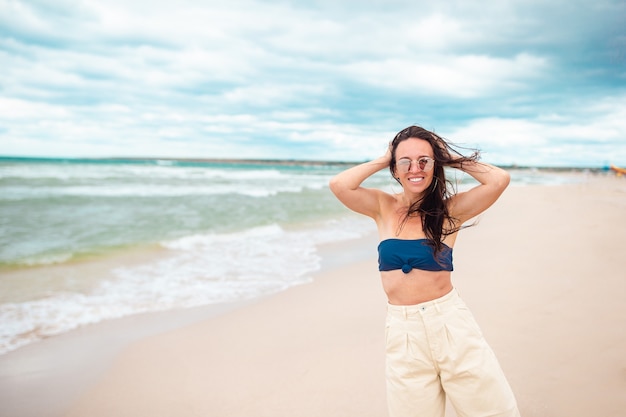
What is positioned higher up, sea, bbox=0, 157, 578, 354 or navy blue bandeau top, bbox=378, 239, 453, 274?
navy blue bandeau top, bbox=378, 239, 453, 274

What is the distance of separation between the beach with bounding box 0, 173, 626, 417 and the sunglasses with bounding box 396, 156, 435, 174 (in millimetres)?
1976

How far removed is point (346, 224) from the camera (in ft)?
45.7

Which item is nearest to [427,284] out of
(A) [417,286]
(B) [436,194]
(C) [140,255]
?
(A) [417,286]

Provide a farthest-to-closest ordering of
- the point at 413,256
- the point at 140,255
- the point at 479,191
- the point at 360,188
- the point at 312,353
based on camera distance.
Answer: the point at 140,255 → the point at 312,353 → the point at 360,188 → the point at 479,191 → the point at 413,256

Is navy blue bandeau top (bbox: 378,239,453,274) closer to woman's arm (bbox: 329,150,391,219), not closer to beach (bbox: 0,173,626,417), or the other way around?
woman's arm (bbox: 329,150,391,219)

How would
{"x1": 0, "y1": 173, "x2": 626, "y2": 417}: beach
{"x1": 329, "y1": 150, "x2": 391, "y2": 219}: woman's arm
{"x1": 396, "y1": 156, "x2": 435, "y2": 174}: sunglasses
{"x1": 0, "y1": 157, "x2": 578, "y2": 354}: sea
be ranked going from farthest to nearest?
{"x1": 0, "y1": 157, "x2": 578, "y2": 354}: sea < {"x1": 0, "y1": 173, "x2": 626, "y2": 417}: beach < {"x1": 329, "y1": 150, "x2": 391, "y2": 219}: woman's arm < {"x1": 396, "y1": 156, "x2": 435, "y2": 174}: sunglasses

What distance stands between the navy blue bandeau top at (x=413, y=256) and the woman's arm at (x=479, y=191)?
10.8 inches

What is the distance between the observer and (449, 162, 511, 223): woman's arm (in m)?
2.48

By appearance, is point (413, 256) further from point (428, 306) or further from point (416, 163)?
point (416, 163)

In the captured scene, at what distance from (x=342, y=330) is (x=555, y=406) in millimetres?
2203

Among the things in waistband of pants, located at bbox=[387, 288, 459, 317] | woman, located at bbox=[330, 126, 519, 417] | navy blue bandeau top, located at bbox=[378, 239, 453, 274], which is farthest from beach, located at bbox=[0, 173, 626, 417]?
navy blue bandeau top, located at bbox=[378, 239, 453, 274]

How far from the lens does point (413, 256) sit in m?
2.38

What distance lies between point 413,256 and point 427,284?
17 cm

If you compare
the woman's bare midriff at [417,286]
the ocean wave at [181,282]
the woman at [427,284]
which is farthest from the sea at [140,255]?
the woman's bare midriff at [417,286]
